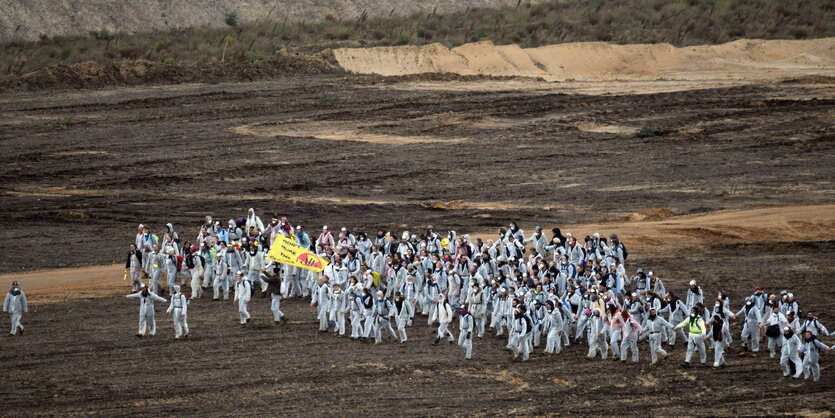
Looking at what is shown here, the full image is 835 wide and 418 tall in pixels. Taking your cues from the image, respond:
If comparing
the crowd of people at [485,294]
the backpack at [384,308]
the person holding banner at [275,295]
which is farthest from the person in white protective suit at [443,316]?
the person holding banner at [275,295]

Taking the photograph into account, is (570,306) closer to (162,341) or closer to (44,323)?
(162,341)

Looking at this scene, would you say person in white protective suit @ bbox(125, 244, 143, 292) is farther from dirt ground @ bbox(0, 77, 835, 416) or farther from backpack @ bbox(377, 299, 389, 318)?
backpack @ bbox(377, 299, 389, 318)

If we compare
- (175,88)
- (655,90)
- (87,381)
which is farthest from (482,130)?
(87,381)

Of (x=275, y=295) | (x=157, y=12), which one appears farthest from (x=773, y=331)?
(x=157, y=12)

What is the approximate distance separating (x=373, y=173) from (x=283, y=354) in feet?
59.7

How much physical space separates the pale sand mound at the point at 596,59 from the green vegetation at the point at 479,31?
2.13 m

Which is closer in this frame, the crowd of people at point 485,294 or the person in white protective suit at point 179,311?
the crowd of people at point 485,294

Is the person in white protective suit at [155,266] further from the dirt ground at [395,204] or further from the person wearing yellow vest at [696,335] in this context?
the person wearing yellow vest at [696,335]

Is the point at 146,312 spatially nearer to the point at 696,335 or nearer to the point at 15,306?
the point at 15,306

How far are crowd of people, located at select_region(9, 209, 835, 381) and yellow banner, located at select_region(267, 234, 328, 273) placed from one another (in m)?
0.39

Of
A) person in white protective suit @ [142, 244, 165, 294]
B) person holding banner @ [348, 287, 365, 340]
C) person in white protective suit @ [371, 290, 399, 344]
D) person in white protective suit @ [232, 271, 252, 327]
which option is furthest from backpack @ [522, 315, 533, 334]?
person in white protective suit @ [142, 244, 165, 294]

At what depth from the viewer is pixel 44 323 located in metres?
26.1

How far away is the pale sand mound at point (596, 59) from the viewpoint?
60.0m

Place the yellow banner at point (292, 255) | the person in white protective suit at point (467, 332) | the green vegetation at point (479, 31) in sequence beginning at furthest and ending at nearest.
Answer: the green vegetation at point (479, 31) < the yellow banner at point (292, 255) < the person in white protective suit at point (467, 332)
